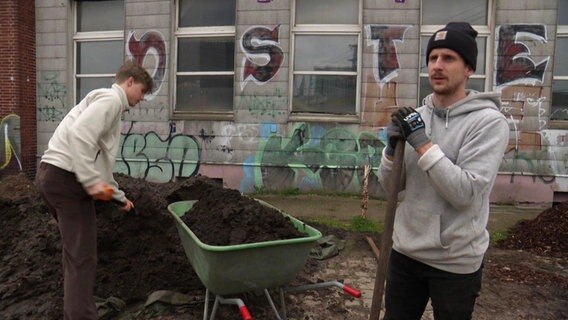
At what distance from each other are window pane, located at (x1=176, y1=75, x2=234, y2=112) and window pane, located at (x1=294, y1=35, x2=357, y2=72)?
1.58m

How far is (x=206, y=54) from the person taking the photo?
375 inches

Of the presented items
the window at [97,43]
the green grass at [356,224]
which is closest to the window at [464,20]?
the green grass at [356,224]

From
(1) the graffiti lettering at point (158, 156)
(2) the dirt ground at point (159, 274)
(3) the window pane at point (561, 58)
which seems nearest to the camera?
(2) the dirt ground at point (159, 274)

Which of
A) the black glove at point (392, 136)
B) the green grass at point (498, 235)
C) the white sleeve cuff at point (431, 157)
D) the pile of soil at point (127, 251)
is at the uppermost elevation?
the black glove at point (392, 136)

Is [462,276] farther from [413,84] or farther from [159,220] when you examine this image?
[413,84]

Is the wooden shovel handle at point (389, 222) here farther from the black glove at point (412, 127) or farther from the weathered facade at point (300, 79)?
the weathered facade at point (300, 79)

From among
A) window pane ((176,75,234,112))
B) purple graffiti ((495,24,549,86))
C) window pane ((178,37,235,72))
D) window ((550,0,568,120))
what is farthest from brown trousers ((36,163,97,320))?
window ((550,0,568,120))

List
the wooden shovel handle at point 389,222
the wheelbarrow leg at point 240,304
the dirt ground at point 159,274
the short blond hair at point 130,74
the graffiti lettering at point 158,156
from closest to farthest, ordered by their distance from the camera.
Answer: the wooden shovel handle at point 389,222 → the wheelbarrow leg at point 240,304 → the short blond hair at point 130,74 → the dirt ground at point 159,274 → the graffiti lettering at point 158,156

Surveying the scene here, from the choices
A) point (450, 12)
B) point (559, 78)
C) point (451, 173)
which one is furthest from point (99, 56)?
point (451, 173)

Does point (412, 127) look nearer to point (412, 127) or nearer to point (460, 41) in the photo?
point (412, 127)

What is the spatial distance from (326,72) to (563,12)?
4.64 metres

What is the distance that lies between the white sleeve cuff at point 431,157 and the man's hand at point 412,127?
6 centimetres

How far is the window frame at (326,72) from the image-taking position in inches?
347

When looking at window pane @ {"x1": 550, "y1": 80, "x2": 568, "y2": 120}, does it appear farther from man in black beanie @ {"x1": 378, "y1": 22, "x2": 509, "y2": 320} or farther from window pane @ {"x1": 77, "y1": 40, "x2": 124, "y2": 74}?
window pane @ {"x1": 77, "y1": 40, "x2": 124, "y2": 74}
